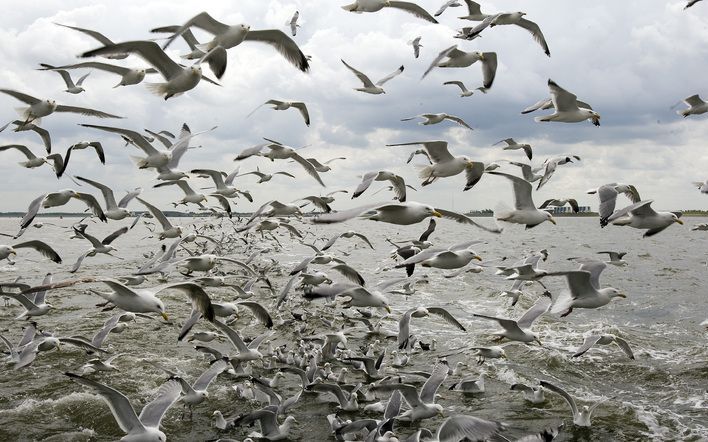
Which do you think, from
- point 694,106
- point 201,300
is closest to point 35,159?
point 201,300

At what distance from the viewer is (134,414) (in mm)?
6723

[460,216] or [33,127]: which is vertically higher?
[33,127]

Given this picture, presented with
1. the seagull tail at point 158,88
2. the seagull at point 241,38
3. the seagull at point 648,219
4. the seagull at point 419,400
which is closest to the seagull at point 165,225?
the seagull tail at point 158,88

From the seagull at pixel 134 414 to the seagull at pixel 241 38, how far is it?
4.56 metres

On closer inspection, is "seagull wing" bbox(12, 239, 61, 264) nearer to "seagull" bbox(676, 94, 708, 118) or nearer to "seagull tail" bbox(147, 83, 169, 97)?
"seagull tail" bbox(147, 83, 169, 97)

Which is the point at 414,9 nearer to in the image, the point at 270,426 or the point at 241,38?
the point at 241,38

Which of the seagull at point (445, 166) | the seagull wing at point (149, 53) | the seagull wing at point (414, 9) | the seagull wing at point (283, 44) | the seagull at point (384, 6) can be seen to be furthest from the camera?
the seagull wing at point (414, 9)

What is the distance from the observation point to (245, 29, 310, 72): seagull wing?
883 cm

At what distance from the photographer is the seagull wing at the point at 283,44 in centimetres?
883

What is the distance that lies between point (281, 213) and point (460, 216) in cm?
477

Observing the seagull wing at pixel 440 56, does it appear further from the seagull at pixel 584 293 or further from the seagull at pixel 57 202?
the seagull at pixel 57 202

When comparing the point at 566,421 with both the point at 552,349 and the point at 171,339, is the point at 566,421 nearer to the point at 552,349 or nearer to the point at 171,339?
the point at 552,349

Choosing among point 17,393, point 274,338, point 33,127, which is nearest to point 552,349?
point 274,338

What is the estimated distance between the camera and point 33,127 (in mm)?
11383
